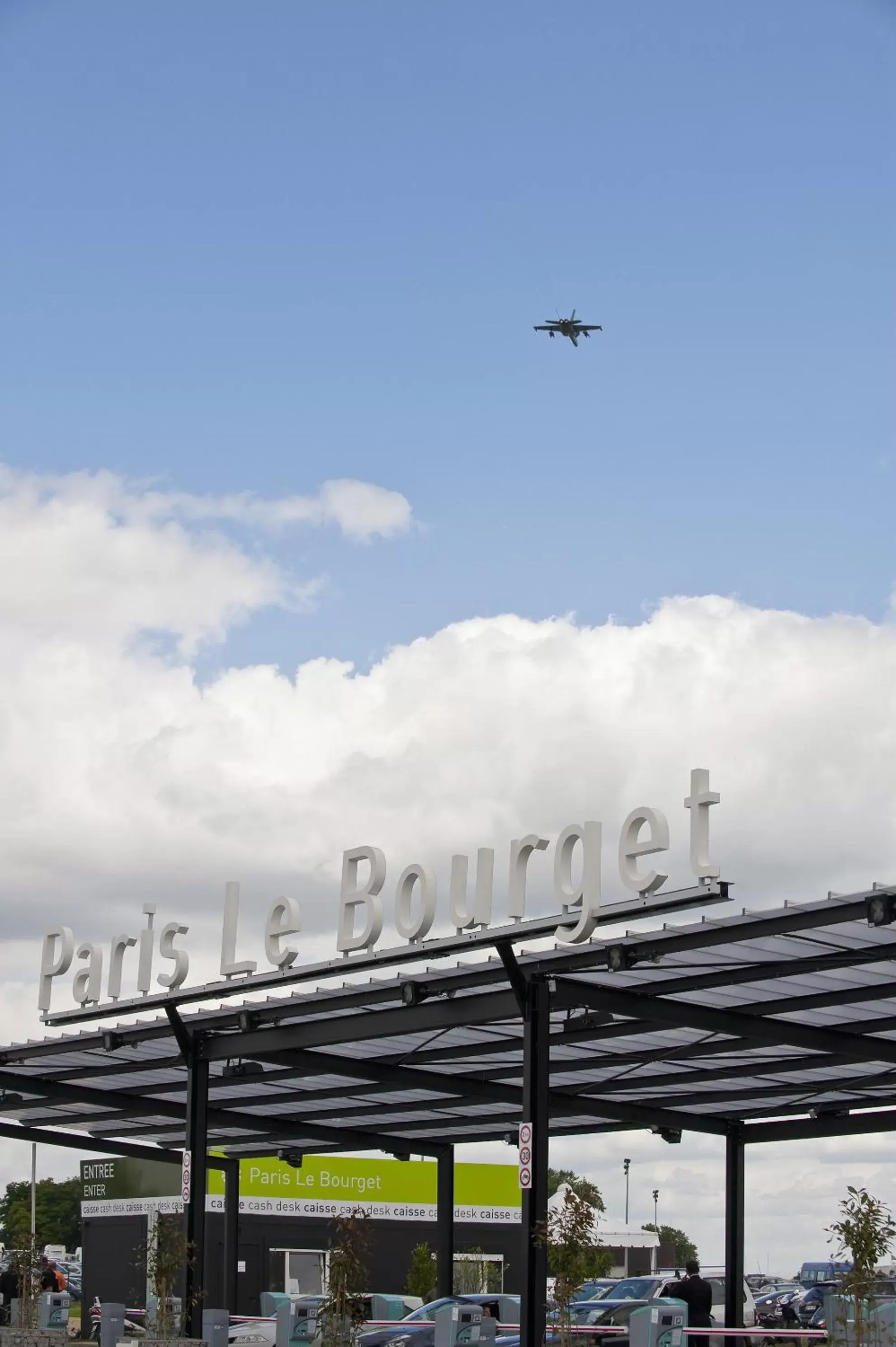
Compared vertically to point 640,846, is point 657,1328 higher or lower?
lower

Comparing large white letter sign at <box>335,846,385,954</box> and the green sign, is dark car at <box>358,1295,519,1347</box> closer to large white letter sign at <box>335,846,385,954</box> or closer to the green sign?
large white letter sign at <box>335,846,385,954</box>

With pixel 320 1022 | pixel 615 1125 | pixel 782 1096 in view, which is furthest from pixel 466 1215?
pixel 320 1022

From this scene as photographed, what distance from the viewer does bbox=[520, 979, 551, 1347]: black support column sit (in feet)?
67.0

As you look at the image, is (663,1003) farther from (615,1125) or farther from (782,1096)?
(615,1125)

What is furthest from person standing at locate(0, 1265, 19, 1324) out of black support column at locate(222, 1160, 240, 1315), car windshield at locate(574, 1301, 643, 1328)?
car windshield at locate(574, 1301, 643, 1328)

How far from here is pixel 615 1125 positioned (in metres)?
36.0

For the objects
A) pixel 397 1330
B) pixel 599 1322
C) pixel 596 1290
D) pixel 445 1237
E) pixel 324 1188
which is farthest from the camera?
pixel 324 1188

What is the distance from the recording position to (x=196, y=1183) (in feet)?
90.3

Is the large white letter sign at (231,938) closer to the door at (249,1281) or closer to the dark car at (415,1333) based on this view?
the dark car at (415,1333)

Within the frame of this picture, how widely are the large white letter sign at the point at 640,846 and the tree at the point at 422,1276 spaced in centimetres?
3669

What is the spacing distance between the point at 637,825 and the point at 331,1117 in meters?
20.5

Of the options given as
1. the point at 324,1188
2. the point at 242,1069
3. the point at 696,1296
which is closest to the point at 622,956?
the point at 696,1296

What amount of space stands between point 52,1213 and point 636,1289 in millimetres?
120955

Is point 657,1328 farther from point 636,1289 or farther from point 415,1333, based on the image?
point 636,1289
